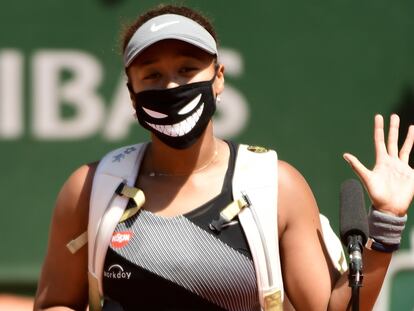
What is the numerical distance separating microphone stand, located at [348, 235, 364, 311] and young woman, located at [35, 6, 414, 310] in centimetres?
17

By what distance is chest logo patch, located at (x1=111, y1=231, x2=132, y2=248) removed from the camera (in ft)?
10.0

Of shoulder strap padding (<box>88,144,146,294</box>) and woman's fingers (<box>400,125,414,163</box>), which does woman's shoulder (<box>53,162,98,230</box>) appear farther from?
woman's fingers (<box>400,125,414,163</box>)

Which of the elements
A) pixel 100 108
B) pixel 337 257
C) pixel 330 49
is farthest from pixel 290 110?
pixel 337 257

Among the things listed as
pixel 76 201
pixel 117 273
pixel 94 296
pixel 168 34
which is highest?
pixel 168 34

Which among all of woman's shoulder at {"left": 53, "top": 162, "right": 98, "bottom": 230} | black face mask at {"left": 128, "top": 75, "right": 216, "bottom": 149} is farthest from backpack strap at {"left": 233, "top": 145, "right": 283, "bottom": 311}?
woman's shoulder at {"left": 53, "top": 162, "right": 98, "bottom": 230}

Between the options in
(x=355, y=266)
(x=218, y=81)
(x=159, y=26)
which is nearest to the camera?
(x=355, y=266)

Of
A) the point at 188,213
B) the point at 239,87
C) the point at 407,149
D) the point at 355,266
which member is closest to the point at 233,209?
the point at 188,213

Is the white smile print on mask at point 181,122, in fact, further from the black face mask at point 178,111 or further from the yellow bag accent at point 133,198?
the yellow bag accent at point 133,198

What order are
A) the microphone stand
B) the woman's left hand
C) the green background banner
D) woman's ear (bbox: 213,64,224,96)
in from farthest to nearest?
the green background banner < woman's ear (bbox: 213,64,224,96) < the woman's left hand < the microphone stand

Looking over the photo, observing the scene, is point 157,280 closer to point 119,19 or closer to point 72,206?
point 72,206

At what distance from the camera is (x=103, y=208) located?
10.2 feet

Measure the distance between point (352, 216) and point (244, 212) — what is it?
0.31 meters

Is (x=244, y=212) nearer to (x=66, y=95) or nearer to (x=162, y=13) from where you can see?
(x=162, y=13)

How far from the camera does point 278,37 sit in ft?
17.2
